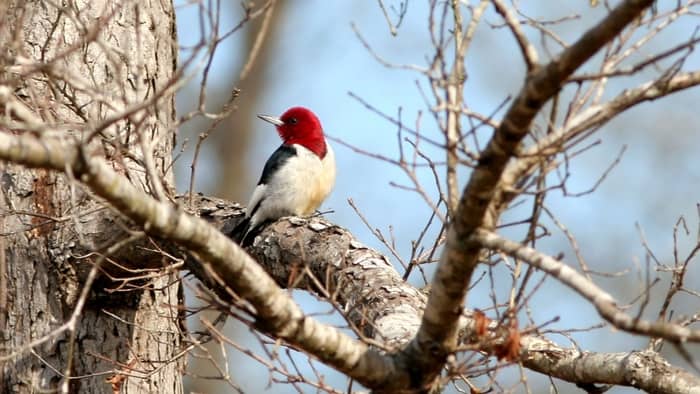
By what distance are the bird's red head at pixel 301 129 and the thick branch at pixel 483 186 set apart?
3830 millimetres

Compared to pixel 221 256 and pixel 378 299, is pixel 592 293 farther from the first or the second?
pixel 378 299

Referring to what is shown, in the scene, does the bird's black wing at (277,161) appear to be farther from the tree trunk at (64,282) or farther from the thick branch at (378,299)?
the tree trunk at (64,282)

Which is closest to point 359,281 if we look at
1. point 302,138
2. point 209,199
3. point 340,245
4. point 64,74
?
point 340,245

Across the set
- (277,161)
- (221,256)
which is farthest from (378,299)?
(277,161)

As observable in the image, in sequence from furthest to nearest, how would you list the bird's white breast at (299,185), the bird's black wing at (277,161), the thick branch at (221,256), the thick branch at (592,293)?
the bird's black wing at (277,161), the bird's white breast at (299,185), the thick branch at (221,256), the thick branch at (592,293)

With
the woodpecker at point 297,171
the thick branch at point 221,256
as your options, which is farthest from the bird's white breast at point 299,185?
the thick branch at point 221,256

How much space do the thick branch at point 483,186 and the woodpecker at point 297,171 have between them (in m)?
2.72

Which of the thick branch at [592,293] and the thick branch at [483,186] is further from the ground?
the thick branch at [483,186]

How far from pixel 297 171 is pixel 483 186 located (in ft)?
13.0

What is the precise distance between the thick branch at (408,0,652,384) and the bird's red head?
3.83 metres

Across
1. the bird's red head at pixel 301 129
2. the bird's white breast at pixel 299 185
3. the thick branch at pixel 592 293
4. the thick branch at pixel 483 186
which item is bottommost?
the thick branch at pixel 592 293

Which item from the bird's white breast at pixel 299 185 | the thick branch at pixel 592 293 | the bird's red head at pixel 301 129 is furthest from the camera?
the bird's red head at pixel 301 129

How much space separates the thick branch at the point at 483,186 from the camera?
2619mm

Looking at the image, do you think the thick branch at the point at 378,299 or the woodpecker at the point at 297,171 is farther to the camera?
the woodpecker at the point at 297,171
